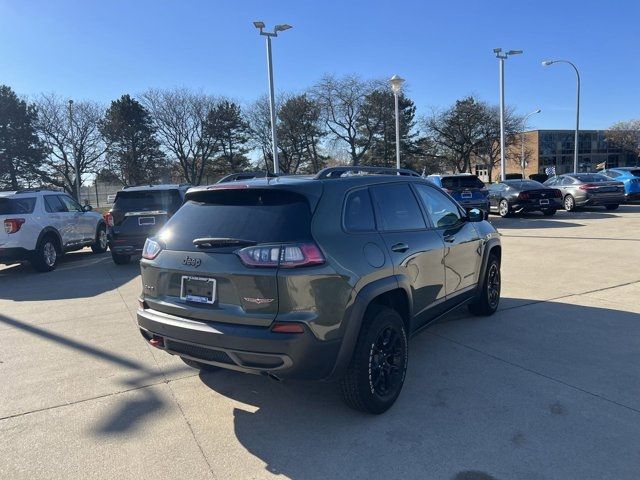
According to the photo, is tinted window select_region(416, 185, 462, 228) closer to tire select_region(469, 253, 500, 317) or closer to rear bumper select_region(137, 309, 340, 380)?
tire select_region(469, 253, 500, 317)

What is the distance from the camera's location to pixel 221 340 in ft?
10.4

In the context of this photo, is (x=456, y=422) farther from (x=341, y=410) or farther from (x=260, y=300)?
(x=260, y=300)

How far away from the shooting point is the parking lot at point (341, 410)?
2.97 m

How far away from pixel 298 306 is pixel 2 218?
9.16 meters

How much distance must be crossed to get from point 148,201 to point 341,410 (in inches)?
313

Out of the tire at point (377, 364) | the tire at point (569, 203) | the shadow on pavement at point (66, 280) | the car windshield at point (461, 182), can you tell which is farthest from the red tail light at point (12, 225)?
the tire at point (569, 203)

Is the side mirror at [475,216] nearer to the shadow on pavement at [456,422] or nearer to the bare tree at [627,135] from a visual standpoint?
the shadow on pavement at [456,422]

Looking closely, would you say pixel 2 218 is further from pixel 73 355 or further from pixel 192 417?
pixel 192 417

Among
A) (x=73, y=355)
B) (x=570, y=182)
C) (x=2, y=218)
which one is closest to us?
(x=73, y=355)

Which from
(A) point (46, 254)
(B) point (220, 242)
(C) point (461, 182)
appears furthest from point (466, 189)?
(B) point (220, 242)

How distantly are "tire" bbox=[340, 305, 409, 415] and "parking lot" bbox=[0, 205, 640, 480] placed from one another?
15cm

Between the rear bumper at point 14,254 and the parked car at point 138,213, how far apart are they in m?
1.65

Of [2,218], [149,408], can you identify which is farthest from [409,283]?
[2,218]

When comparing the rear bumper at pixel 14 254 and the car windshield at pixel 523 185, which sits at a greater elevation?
the car windshield at pixel 523 185
